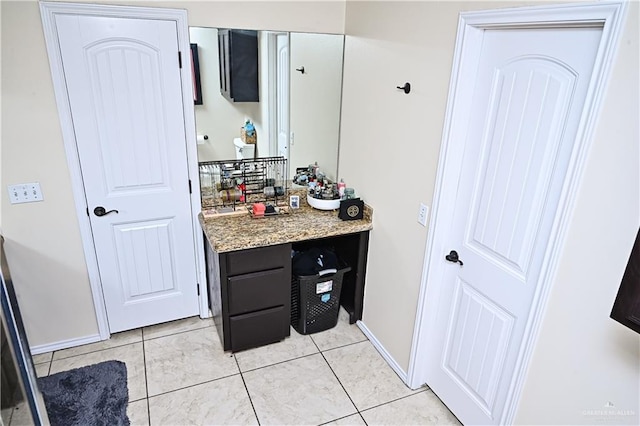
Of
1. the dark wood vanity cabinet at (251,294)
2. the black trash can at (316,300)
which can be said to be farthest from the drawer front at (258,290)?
the black trash can at (316,300)

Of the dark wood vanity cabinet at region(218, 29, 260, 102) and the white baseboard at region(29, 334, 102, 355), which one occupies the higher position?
the dark wood vanity cabinet at region(218, 29, 260, 102)

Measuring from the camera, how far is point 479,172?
1.97m

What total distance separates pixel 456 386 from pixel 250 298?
1.33m

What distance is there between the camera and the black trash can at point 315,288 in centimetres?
284

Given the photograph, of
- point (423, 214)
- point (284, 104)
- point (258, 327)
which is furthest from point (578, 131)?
point (258, 327)

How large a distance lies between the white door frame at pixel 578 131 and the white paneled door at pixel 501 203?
0.10ft

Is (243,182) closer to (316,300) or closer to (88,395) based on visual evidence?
(316,300)

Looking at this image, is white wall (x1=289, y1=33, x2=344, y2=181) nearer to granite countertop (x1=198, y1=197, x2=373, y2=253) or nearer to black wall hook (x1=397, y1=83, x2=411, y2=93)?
granite countertop (x1=198, y1=197, x2=373, y2=253)

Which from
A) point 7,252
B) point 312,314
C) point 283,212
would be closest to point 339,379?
point 312,314

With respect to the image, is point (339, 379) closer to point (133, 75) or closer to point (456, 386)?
point (456, 386)

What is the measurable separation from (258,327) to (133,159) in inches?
53.2

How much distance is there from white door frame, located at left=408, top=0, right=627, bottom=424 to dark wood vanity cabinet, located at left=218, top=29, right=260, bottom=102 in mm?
1427

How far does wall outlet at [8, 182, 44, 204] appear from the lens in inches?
92.1

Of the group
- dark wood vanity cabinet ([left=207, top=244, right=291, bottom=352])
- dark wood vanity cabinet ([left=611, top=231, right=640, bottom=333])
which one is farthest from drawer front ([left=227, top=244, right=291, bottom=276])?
dark wood vanity cabinet ([left=611, top=231, right=640, bottom=333])
